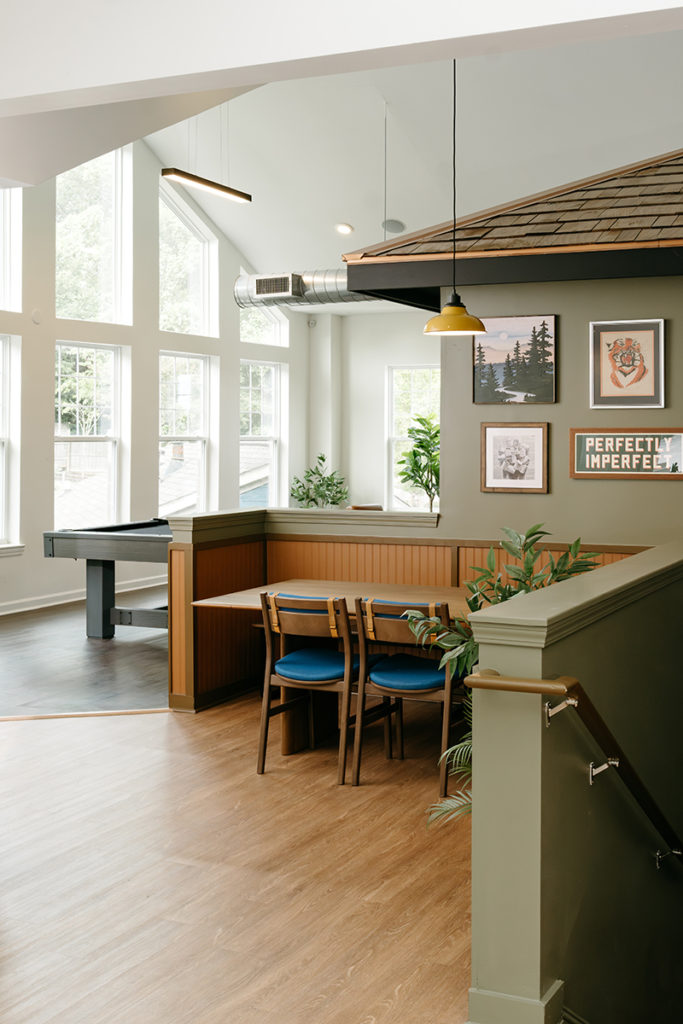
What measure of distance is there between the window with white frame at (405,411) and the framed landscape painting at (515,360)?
6287 millimetres

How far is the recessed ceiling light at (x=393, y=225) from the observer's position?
1065 centimetres

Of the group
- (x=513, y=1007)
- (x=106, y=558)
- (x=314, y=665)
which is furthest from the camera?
(x=106, y=558)

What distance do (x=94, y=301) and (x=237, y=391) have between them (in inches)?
95.5

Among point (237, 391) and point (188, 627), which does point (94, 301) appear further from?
point (188, 627)

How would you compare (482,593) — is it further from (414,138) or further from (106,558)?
(414,138)

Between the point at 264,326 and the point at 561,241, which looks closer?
the point at 561,241

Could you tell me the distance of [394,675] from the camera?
4.92 m

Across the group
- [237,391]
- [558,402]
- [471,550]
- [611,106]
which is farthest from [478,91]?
[237,391]

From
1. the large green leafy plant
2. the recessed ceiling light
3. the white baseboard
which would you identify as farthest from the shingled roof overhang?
the white baseboard

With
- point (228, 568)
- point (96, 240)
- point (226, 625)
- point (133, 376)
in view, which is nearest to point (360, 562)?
point (228, 568)

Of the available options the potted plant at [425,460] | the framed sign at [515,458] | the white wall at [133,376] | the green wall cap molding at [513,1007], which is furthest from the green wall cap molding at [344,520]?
the potted plant at [425,460]

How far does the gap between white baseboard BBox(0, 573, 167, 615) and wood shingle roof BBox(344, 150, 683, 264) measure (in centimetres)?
500

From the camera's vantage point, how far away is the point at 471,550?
6637 millimetres

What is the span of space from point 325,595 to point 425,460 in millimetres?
6782
